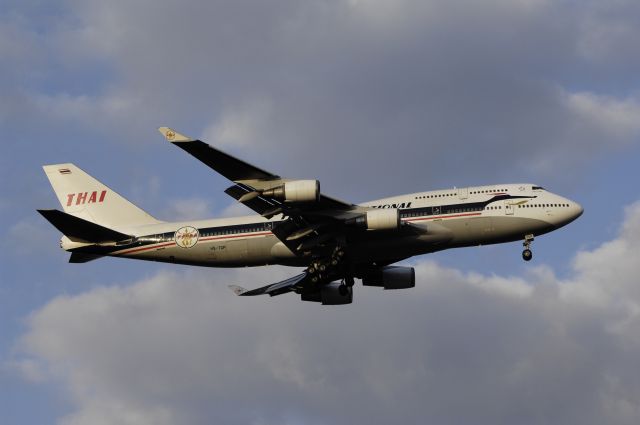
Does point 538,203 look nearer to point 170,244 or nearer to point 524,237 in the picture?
point 524,237

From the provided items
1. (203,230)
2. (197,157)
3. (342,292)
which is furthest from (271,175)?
(342,292)

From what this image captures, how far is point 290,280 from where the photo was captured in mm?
73250

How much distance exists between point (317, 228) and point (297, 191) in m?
5.04

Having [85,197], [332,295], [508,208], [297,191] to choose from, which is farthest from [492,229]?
[85,197]

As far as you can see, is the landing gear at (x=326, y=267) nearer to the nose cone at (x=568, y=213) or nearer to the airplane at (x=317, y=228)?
the airplane at (x=317, y=228)

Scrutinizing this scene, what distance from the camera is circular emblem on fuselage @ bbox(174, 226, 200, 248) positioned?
6681 cm

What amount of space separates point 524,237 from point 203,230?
772 inches

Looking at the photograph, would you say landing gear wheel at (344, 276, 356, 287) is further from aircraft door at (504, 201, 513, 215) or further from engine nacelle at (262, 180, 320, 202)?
engine nacelle at (262, 180, 320, 202)

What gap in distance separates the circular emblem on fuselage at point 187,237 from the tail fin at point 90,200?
3511 millimetres

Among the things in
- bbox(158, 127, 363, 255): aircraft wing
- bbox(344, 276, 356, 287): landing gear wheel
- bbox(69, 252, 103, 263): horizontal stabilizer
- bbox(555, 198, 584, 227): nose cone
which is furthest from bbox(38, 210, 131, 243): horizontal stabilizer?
bbox(555, 198, 584, 227): nose cone

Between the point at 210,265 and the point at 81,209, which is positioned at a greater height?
the point at 81,209

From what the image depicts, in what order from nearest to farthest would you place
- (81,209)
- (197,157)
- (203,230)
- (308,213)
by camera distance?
1. (197,157)
2. (308,213)
3. (203,230)
4. (81,209)

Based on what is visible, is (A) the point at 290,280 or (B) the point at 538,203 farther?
(A) the point at 290,280

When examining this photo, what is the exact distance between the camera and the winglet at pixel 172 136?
Result: 5597 centimetres
